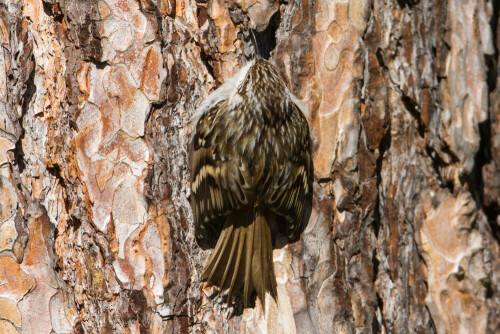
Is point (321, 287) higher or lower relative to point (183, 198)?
lower

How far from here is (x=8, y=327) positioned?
77.4 inches

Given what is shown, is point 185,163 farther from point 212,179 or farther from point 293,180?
point 293,180

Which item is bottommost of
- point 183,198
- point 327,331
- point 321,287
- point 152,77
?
point 327,331

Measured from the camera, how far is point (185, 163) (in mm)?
1904

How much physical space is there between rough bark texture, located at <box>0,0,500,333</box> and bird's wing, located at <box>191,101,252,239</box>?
0.05m

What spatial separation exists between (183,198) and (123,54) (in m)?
0.52

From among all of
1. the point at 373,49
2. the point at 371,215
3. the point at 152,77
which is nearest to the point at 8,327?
the point at 152,77

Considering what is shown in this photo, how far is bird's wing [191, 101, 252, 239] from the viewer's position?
1882 mm

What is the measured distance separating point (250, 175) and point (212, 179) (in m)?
0.13

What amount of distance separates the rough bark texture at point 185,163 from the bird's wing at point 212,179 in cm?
5

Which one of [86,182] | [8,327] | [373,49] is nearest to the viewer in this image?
[373,49]

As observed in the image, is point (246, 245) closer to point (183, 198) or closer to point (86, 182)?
point (183, 198)

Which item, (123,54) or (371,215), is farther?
(123,54)

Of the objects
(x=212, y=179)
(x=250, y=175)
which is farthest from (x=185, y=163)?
(x=250, y=175)
